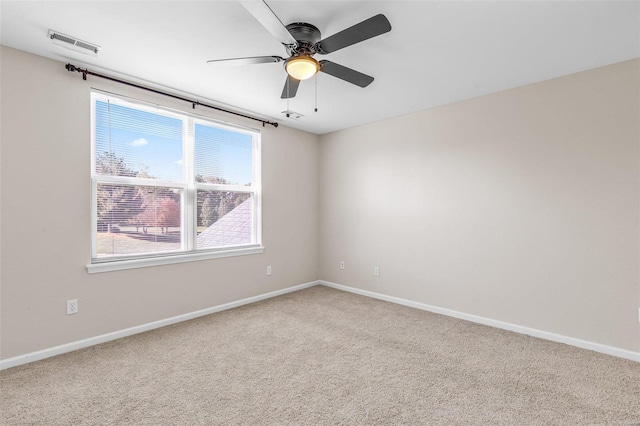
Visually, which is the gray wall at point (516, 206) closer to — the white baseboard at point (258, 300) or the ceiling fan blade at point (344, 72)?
the white baseboard at point (258, 300)

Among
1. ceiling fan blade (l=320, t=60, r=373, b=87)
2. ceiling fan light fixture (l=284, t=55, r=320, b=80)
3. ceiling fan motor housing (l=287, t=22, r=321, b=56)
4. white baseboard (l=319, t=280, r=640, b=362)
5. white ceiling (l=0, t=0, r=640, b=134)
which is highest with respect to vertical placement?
white ceiling (l=0, t=0, r=640, b=134)

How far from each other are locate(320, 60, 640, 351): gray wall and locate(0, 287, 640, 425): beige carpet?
1.49ft

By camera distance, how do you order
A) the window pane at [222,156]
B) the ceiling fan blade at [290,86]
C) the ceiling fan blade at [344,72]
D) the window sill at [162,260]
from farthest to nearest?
the window pane at [222,156] → the window sill at [162,260] → the ceiling fan blade at [290,86] → the ceiling fan blade at [344,72]

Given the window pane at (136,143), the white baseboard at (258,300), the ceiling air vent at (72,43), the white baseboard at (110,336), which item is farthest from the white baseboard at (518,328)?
the ceiling air vent at (72,43)

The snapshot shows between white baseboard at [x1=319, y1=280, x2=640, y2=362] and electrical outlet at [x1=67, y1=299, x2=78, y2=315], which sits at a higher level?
electrical outlet at [x1=67, y1=299, x2=78, y2=315]

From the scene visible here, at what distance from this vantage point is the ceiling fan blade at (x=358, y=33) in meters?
1.66

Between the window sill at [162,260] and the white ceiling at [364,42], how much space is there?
1792mm

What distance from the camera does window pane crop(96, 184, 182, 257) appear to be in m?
2.94

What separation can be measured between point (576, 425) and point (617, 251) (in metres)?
1.61

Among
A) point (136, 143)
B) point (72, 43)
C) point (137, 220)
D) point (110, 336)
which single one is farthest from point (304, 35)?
point (110, 336)

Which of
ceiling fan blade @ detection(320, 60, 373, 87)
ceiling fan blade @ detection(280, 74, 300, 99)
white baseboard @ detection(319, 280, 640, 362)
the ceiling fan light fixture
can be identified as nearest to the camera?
the ceiling fan light fixture

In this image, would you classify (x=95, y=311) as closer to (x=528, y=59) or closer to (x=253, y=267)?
(x=253, y=267)

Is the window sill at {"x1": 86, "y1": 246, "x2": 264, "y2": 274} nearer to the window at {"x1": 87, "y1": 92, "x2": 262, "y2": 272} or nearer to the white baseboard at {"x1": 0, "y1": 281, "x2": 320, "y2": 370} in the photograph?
the window at {"x1": 87, "y1": 92, "x2": 262, "y2": 272}

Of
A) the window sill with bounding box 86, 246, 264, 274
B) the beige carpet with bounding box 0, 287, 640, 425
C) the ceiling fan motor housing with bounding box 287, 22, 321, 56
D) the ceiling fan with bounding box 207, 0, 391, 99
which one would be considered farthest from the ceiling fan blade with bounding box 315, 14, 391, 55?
the window sill with bounding box 86, 246, 264, 274
